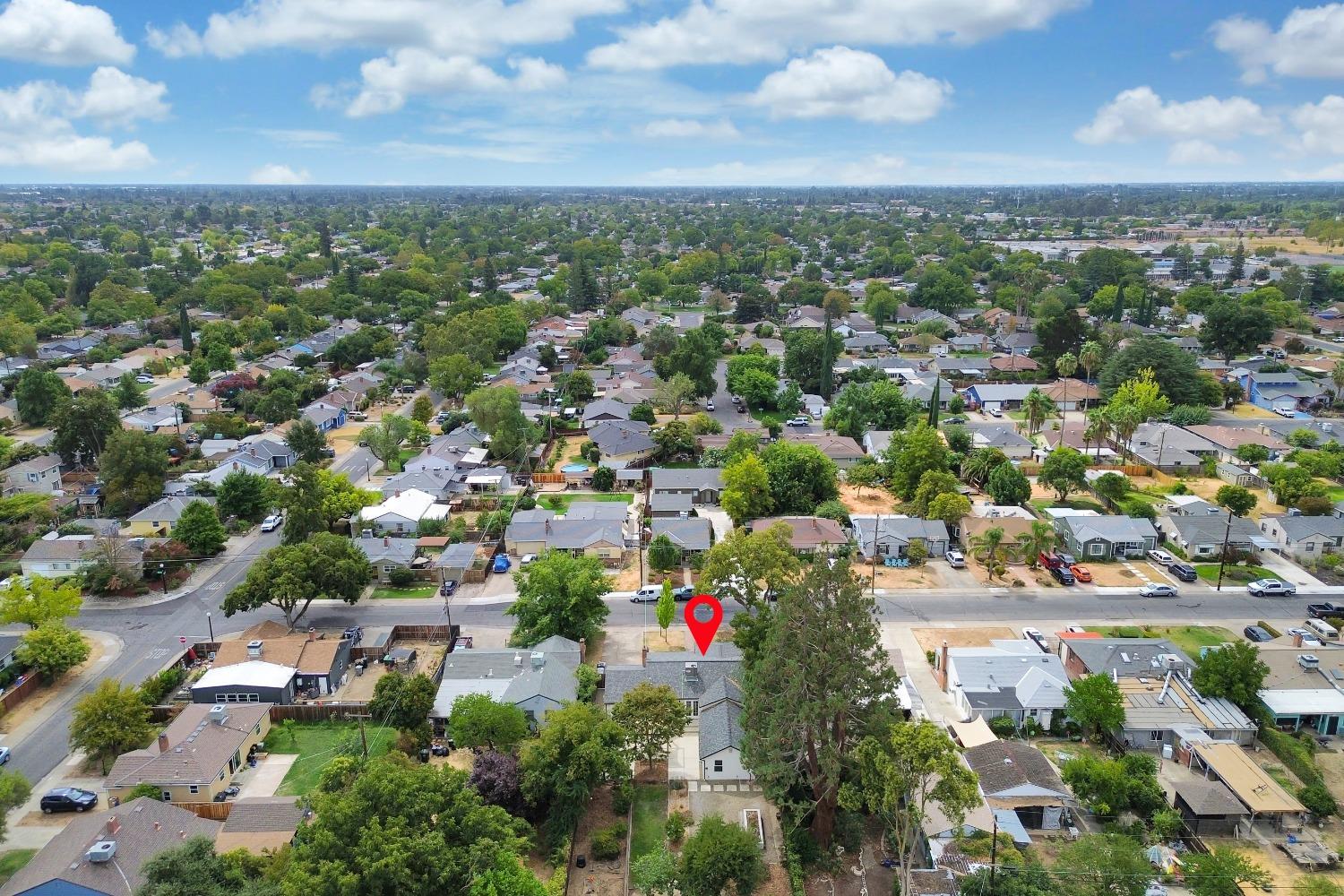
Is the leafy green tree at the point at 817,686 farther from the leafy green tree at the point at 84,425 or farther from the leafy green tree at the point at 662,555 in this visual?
the leafy green tree at the point at 84,425

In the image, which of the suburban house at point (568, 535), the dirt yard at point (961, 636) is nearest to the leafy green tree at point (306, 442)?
the suburban house at point (568, 535)

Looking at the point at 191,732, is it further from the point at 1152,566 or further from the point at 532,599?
the point at 1152,566

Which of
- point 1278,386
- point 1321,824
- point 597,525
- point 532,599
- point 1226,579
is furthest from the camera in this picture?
point 1278,386

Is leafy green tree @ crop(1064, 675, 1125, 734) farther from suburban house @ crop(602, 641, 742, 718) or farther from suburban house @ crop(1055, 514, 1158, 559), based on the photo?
suburban house @ crop(1055, 514, 1158, 559)

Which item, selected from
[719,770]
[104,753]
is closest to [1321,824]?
[719,770]

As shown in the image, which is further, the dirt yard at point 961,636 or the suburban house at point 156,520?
the suburban house at point 156,520

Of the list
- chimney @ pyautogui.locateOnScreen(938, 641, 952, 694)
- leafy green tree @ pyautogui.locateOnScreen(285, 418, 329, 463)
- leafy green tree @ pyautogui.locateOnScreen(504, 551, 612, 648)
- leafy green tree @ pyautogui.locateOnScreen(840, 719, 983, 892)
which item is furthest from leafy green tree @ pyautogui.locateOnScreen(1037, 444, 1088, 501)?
leafy green tree @ pyautogui.locateOnScreen(285, 418, 329, 463)

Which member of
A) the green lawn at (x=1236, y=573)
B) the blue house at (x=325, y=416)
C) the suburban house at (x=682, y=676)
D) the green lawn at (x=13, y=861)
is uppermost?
the blue house at (x=325, y=416)
